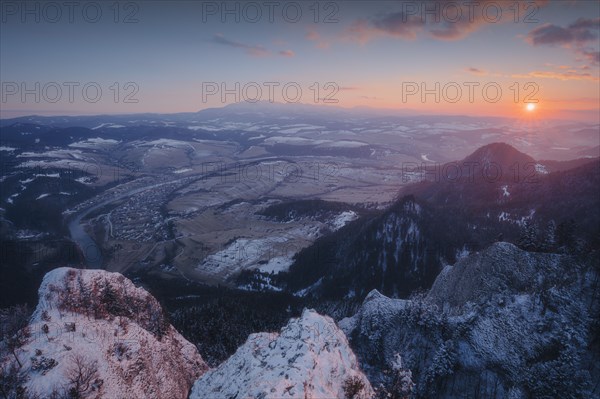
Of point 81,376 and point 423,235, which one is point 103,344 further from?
point 423,235

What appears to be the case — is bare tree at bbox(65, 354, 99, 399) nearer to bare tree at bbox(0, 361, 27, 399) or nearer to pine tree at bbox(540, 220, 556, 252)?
bare tree at bbox(0, 361, 27, 399)

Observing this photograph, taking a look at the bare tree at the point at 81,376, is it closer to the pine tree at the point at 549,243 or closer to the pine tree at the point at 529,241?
the pine tree at the point at 529,241

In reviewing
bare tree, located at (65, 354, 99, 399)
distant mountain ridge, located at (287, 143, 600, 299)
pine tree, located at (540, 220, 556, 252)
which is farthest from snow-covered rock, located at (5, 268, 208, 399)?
distant mountain ridge, located at (287, 143, 600, 299)

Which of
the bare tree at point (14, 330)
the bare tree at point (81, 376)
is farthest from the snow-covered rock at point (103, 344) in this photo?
the bare tree at point (14, 330)

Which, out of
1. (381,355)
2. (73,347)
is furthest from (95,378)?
(381,355)

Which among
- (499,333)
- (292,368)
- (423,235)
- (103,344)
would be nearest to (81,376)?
(103,344)

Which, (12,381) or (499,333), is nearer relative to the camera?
(12,381)
